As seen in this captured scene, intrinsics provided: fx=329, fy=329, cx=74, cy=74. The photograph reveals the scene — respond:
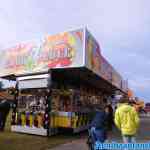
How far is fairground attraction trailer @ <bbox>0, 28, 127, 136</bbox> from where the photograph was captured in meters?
14.6

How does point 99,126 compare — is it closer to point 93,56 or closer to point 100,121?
point 100,121

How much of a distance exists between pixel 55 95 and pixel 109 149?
10.2 meters

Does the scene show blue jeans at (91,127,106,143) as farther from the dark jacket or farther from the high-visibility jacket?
the high-visibility jacket

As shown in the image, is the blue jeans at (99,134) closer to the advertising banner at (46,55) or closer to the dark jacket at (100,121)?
the dark jacket at (100,121)

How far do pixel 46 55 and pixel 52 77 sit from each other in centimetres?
119

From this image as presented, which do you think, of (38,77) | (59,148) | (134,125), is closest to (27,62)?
(38,77)

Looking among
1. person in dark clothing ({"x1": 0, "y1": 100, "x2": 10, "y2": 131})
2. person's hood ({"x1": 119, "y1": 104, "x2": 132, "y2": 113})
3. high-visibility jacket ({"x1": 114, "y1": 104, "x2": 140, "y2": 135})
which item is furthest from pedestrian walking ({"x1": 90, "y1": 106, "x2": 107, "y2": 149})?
person in dark clothing ({"x1": 0, "y1": 100, "x2": 10, "y2": 131})

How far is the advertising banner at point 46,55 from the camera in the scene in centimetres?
1441

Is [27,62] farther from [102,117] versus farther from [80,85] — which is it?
[102,117]

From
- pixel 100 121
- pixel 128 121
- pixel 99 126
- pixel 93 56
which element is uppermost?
pixel 93 56

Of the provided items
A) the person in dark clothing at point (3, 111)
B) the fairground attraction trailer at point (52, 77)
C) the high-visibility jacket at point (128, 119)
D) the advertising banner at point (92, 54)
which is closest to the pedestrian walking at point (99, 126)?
the high-visibility jacket at point (128, 119)

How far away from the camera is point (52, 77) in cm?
1608

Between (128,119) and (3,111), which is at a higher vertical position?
(128,119)

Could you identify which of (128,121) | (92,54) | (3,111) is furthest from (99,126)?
(3,111)
